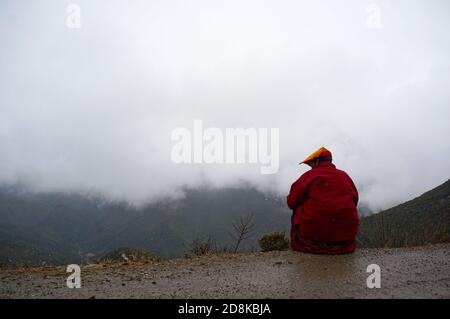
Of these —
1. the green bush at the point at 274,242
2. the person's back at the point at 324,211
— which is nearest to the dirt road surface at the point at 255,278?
the person's back at the point at 324,211

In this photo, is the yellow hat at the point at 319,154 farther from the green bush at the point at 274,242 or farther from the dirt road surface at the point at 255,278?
the green bush at the point at 274,242

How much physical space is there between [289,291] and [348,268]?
1.57m

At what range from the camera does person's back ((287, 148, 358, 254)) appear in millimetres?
5766

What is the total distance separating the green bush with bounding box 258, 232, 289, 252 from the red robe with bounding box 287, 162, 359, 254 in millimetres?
1184

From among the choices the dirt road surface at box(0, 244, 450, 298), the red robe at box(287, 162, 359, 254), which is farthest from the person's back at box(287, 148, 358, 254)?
the dirt road surface at box(0, 244, 450, 298)

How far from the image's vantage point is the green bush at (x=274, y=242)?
7.51 meters

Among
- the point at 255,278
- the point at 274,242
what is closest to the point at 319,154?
the point at 274,242

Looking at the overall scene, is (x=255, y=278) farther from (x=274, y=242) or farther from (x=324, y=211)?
(x=274, y=242)

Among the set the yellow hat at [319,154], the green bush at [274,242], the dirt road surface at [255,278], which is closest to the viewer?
the dirt road surface at [255,278]

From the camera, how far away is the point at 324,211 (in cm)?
573

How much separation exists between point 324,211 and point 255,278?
5.77 ft

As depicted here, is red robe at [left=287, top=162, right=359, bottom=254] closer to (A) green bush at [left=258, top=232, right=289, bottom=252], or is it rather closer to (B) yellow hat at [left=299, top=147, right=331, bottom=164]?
(B) yellow hat at [left=299, top=147, right=331, bottom=164]

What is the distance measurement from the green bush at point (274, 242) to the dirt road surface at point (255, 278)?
3.13ft

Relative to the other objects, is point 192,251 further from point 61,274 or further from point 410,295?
point 410,295
